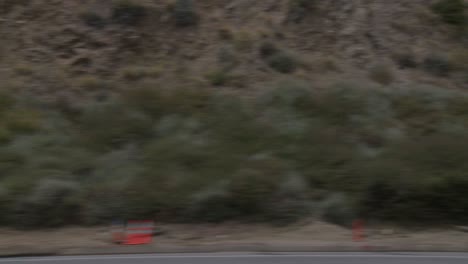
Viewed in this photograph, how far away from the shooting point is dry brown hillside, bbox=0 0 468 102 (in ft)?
62.6

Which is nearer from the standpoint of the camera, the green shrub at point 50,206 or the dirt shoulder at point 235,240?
the dirt shoulder at point 235,240

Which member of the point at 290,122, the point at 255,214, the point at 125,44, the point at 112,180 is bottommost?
the point at 255,214

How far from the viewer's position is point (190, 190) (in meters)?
13.3

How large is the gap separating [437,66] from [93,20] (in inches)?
402

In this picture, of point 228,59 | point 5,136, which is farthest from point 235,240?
point 228,59

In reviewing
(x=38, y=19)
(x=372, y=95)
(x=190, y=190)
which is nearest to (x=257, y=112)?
(x=372, y=95)

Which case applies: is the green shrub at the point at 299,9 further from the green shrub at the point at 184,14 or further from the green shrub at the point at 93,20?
the green shrub at the point at 93,20

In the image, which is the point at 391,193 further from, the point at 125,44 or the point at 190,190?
the point at 125,44

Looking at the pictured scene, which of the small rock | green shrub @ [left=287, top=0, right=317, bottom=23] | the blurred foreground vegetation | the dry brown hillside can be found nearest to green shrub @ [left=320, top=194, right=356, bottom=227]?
the blurred foreground vegetation

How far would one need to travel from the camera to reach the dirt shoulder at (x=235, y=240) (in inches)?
451

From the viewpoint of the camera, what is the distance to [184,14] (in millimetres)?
20766

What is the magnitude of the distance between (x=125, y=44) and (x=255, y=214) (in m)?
8.83

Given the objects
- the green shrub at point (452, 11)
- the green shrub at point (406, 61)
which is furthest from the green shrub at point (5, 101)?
the green shrub at point (452, 11)

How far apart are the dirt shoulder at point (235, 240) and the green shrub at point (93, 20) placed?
9074 mm
